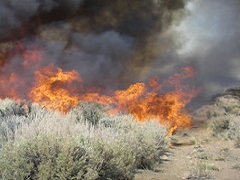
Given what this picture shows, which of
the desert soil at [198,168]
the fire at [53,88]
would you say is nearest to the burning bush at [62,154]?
the desert soil at [198,168]

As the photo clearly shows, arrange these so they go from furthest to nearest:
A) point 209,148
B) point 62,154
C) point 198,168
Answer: point 209,148 < point 198,168 < point 62,154

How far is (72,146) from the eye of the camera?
809 centimetres

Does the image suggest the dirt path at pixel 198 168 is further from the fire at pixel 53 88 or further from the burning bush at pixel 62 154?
the fire at pixel 53 88

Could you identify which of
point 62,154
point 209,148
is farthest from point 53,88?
point 62,154

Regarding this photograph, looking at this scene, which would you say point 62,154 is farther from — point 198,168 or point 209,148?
point 209,148

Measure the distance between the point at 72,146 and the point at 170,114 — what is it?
2383 centimetres

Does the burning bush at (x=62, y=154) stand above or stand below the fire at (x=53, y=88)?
below

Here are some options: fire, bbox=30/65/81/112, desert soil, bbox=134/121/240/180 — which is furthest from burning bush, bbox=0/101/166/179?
fire, bbox=30/65/81/112

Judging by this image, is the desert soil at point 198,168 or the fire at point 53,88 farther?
the fire at point 53,88

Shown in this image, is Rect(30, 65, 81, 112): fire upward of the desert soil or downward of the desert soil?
upward

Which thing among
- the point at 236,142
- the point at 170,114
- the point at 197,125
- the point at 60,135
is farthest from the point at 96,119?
the point at 197,125

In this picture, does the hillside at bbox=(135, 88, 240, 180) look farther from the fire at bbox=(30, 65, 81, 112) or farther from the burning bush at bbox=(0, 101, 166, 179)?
the fire at bbox=(30, 65, 81, 112)

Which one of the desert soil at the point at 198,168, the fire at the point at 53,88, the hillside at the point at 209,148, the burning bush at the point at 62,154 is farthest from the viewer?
the fire at the point at 53,88

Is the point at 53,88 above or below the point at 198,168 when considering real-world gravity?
above
